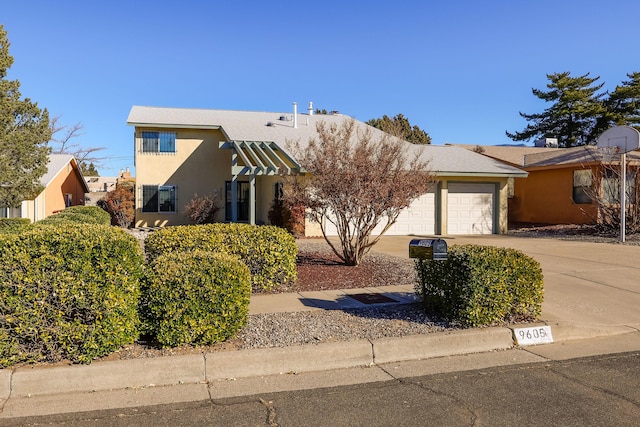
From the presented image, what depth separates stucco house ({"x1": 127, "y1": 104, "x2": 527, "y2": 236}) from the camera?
20.7m

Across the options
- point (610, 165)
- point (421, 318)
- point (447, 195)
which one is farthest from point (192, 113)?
point (421, 318)

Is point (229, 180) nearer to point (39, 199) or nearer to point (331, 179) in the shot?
point (39, 199)

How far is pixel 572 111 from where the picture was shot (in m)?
41.8

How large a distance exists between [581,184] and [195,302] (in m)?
22.2

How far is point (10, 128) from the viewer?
15.2m

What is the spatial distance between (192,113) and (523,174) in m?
15.7

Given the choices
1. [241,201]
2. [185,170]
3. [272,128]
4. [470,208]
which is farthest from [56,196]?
[470,208]

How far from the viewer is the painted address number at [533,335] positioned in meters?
6.02

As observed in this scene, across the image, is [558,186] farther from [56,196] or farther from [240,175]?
[56,196]

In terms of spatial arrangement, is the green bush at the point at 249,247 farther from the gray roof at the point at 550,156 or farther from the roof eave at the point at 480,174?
the gray roof at the point at 550,156

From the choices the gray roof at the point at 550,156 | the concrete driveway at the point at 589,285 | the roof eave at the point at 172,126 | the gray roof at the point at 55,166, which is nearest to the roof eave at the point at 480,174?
the gray roof at the point at 550,156

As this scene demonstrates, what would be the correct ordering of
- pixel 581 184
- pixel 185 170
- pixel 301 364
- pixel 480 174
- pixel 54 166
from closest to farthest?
pixel 301 364 < pixel 480 174 < pixel 185 170 < pixel 581 184 < pixel 54 166

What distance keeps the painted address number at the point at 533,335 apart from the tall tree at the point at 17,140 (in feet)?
46.5

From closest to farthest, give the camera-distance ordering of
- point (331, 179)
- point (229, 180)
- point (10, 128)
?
1. point (331, 179)
2. point (10, 128)
3. point (229, 180)
